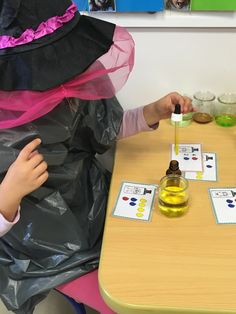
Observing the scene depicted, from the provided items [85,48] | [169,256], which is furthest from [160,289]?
[85,48]

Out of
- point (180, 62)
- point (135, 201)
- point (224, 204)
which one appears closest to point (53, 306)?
A: point (135, 201)

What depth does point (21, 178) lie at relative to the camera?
0.76 meters

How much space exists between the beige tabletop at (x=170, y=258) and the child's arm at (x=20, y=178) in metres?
0.17

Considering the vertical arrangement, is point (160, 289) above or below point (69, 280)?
above

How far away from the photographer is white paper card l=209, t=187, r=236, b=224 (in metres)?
0.82

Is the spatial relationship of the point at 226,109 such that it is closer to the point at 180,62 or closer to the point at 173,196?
the point at 180,62

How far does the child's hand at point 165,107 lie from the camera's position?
1.01 meters

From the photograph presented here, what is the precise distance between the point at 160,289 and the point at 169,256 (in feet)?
0.25

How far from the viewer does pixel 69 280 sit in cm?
92

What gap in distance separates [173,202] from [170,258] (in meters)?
0.13

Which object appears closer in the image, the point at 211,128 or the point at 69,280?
the point at 69,280

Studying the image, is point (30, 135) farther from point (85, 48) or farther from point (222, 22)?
point (222, 22)

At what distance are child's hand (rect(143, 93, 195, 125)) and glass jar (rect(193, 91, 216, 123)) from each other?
14cm

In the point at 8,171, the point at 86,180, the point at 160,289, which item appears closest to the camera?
the point at 160,289
